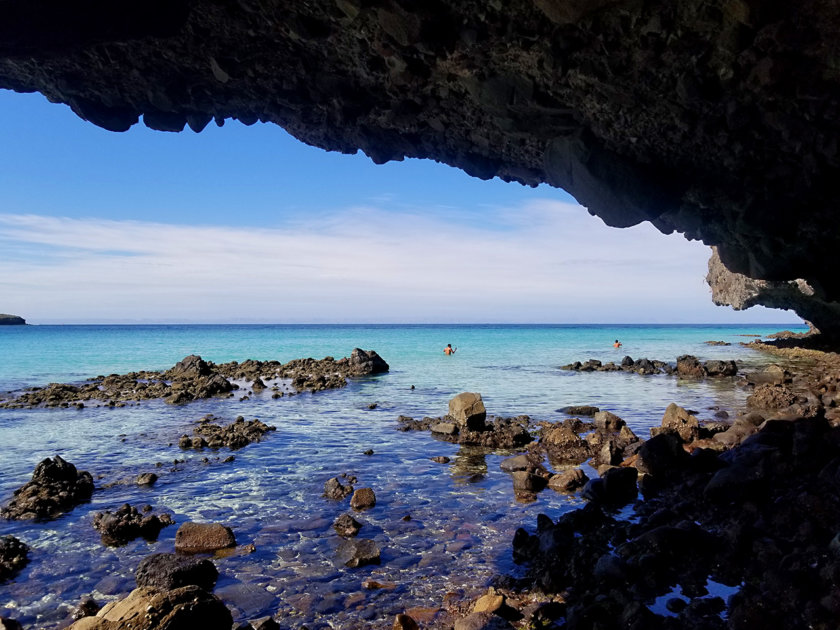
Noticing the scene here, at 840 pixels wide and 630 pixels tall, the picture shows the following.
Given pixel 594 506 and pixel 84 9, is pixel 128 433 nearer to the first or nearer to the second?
pixel 84 9

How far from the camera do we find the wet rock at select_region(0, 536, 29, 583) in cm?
804

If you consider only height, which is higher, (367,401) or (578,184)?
(578,184)

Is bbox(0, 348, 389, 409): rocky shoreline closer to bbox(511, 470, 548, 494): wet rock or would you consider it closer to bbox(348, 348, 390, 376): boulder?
bbox(348, 348, 390, 376): boulder

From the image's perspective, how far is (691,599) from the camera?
652 centimetres

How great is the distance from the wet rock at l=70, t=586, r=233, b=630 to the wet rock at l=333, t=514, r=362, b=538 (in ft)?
12.7

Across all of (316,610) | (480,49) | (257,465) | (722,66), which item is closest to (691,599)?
(316,610)

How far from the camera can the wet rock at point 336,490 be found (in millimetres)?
11516

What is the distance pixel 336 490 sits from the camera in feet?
38.2

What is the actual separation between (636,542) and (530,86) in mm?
13994

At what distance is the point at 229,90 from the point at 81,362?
144 feet

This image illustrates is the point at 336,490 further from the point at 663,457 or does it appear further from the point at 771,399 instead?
the point at 771,399

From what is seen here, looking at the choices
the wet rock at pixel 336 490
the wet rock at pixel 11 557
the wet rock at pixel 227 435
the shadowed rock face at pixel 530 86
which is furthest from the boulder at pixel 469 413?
the wet rock at pixel 11 557

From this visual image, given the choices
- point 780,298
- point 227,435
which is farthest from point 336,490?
point 780,298

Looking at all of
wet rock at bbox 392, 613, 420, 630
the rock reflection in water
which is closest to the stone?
wet rock at bbox 392, 613, 420, 630
